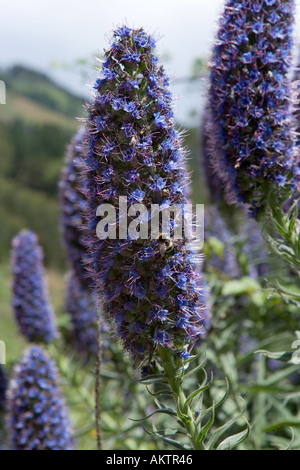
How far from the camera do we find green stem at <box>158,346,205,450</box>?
223 centimetres

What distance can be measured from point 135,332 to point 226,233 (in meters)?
3.19

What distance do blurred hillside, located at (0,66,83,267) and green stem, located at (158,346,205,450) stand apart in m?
27.1

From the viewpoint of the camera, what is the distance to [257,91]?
8.52ft

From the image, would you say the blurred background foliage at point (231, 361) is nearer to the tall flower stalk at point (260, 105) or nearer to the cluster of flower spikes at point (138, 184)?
the cluster of flower spikes at point (138, 184)

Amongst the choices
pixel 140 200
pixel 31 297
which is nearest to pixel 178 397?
pixel 140 200

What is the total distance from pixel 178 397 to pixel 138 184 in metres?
0.94

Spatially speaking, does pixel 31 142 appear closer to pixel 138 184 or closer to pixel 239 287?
pixel 239 287

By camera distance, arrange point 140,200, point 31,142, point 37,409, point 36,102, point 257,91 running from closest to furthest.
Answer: point 140,200 < point 257,91 < point 37,409 < point 31,142 < point 36,102

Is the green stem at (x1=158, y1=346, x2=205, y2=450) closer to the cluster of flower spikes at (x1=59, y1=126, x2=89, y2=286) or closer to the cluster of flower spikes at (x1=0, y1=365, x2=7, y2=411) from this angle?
the cluster of flower spikes at (x1=59, y1=126, x2=89, y2=286)

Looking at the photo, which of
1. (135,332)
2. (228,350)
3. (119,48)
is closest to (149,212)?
(135,332)

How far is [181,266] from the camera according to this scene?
2168 mm

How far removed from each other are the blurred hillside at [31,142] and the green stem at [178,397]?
27.1 meters

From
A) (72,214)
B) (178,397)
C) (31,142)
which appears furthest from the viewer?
(31,142)

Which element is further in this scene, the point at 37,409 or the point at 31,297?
the point at 31,297
